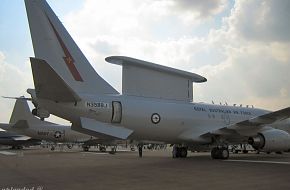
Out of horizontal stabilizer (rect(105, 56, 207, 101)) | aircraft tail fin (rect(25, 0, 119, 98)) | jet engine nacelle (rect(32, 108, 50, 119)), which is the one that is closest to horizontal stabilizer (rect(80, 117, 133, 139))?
aircraft tail fin (rect(25, 0, 119, 98))

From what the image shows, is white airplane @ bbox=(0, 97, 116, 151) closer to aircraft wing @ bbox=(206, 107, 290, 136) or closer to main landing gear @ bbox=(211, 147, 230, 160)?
main landing gear @ bbox=(211, 147, 230, 160)

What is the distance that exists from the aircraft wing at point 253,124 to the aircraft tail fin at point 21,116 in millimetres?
33604

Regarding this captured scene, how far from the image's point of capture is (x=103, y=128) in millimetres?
17562

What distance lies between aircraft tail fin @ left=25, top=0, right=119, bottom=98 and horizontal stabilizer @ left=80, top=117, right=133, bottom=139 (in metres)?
A: 1.63

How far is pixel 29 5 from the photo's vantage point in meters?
17.0

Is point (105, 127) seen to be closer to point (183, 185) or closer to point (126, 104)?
point (126, 104)

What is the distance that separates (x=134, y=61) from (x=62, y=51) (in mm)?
5555

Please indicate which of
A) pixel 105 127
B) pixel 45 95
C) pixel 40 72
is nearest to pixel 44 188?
pixel 40 72

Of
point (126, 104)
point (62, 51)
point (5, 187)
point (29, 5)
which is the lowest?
point (5, 187)

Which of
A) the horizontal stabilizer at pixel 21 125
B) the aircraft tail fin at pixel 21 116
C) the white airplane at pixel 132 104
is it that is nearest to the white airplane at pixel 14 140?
the aircraft tail fin at pixel 21 116

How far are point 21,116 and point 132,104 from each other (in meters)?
34.1

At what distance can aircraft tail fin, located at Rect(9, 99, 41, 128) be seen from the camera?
158ft

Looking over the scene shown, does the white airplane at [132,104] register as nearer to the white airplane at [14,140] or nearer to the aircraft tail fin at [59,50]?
the aircraft tail fin at [59,50]

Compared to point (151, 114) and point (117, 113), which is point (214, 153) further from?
point (117, 113)
